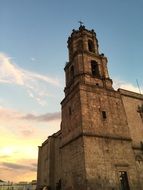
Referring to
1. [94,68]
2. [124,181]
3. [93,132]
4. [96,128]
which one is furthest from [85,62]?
[124,181]

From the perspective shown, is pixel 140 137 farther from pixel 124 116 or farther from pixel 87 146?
pixel 87 146

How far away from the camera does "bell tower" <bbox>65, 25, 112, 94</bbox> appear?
2147 cm

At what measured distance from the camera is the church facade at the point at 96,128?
15904mm

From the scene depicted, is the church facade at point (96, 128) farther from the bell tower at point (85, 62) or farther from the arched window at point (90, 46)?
the arched window at point (90, 46)

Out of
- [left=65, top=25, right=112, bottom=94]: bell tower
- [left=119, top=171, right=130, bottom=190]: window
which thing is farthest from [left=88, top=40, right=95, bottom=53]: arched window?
[left=119, top=171, right=130, bottom=190]: window

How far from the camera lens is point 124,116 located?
20.1 m

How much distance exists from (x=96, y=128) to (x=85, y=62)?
8229 mm

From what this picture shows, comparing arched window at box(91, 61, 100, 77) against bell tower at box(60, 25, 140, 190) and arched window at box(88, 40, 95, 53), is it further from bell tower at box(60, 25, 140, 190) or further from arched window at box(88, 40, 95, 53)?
arched window at box(88, 40, 95, 53)

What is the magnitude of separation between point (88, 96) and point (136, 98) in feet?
24.0

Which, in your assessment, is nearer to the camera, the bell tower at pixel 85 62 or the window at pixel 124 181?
the window at pixel 124 181

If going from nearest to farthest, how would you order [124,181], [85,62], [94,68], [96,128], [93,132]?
[124,181]
[93,132]
[96,128]
[85,62]
[94,68]

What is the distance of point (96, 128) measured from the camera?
17562 mm

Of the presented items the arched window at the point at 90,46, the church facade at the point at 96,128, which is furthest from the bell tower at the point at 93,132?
the arched window at the point at 90,46

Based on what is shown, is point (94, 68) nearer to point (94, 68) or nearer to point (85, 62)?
point (94, 68)
